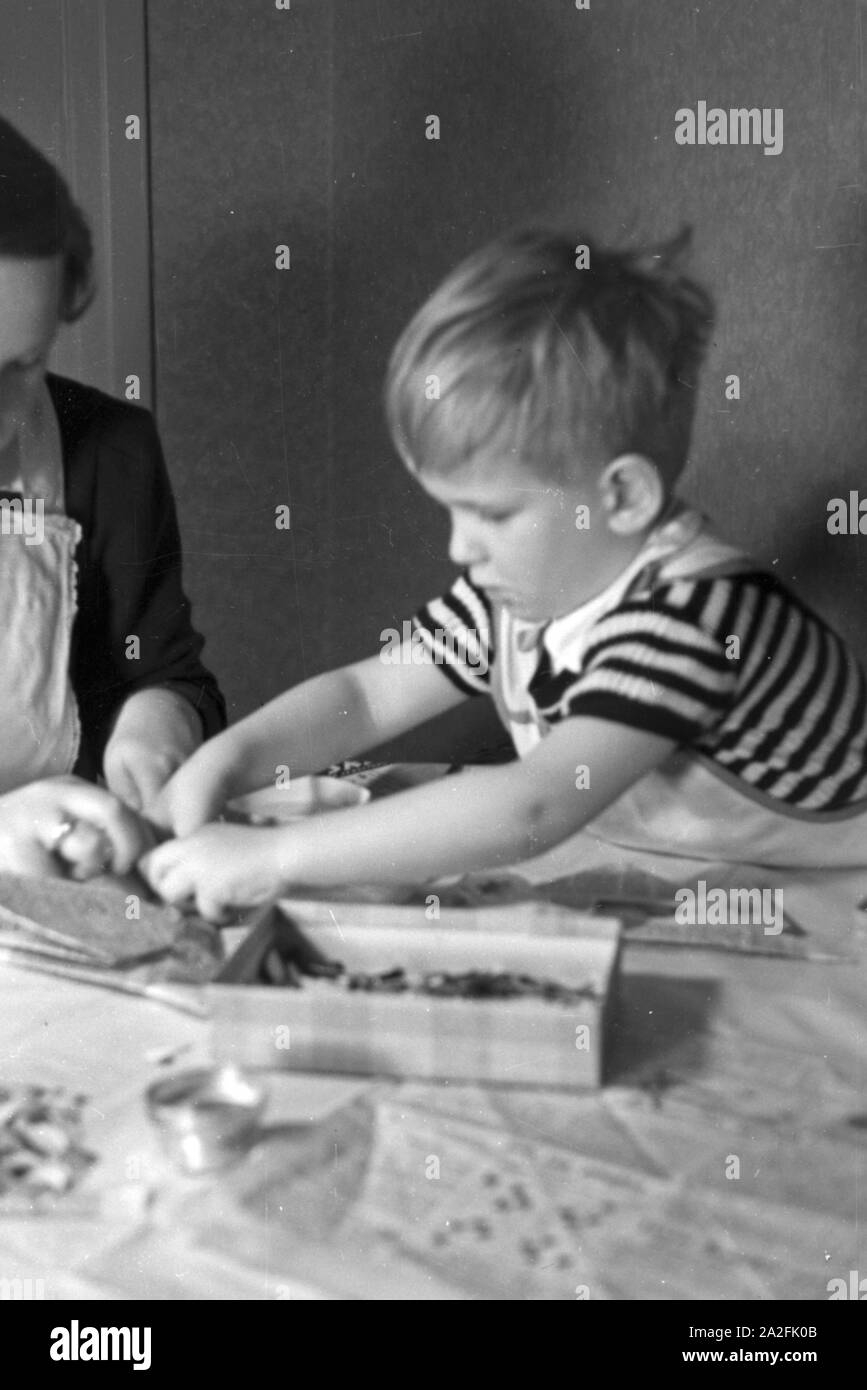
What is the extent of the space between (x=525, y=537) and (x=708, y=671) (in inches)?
4.9

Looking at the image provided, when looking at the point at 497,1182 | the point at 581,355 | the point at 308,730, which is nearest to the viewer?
the point at 497,1182

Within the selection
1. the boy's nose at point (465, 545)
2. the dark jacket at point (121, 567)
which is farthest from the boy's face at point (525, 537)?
the dark jacket at point (121, 567)

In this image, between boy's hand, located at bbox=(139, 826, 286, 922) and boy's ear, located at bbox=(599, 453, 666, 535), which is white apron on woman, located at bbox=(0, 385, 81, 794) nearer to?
boy's hand, located at bbox=(139, 826, 286, 922)

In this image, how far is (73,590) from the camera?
0.81m

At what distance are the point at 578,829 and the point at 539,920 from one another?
0.10 meters

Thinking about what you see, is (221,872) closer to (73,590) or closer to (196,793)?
(196,793)

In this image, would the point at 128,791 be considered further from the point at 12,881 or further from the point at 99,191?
the point at 99,191

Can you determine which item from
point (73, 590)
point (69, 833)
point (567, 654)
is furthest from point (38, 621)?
point (567, 654)

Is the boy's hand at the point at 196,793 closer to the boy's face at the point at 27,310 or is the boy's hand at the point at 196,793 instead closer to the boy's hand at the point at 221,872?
the boy's hand at the point at 221,872

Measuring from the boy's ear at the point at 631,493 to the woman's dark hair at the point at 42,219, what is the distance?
32 cm

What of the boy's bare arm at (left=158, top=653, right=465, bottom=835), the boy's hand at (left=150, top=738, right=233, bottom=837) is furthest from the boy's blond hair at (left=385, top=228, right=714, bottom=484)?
the boy's hand at (left=150, top=738, right=233, bottom=837)

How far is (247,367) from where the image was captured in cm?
74

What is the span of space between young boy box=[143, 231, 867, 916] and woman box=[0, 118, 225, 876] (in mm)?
46
